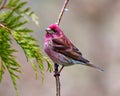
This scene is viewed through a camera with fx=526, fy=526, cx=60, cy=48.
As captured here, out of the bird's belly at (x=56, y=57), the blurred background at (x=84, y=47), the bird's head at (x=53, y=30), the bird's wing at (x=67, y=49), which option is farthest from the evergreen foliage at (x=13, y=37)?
the blurred background at (x=84, y=47)

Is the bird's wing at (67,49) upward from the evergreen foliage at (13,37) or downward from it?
downward

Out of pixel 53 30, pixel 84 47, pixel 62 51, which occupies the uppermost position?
pixel 53 30

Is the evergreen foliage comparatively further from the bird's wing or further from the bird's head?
the bird's wing

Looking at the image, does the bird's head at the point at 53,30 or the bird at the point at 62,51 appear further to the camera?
the bird at the point at 62,51

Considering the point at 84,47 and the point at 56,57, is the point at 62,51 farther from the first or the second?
the point at 84,47

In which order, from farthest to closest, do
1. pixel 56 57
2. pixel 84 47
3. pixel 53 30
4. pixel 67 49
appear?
pixel 84 47 → pixel 67 49 → pixel 56 57 → pixel 53 30

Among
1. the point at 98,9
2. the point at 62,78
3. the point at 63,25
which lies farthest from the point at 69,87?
the point at 98,9

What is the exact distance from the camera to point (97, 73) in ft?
43.5

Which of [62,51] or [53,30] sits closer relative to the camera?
[53,30]

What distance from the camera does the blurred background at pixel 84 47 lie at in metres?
12.2

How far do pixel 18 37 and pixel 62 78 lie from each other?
10139mm

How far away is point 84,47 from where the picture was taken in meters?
13.8

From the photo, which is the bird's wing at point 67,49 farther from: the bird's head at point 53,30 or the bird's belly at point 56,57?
the bird's head at point 53,30

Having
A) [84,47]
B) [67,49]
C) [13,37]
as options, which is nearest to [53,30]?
[67,49]
